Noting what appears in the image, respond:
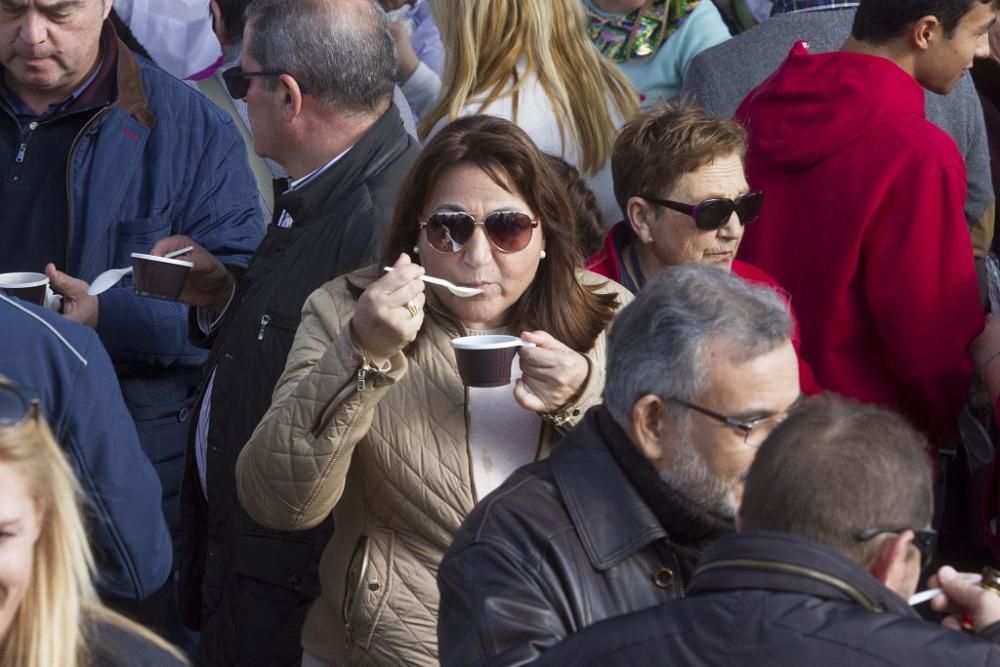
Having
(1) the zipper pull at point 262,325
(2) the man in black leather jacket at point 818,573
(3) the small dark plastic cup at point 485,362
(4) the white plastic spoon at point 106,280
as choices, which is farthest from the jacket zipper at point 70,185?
(2) the man in black leather jacket at point 818,573

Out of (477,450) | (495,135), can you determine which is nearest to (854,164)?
(495,135)

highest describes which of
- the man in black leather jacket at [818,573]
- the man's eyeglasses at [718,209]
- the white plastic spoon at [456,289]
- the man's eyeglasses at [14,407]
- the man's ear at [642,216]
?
the man's eyeglasses at [14,407]

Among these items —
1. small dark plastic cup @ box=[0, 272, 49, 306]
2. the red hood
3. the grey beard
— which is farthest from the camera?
the red hood

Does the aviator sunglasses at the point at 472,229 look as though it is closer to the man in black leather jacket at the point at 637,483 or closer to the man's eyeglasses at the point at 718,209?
the man in black leather jacket at the point at 637,483

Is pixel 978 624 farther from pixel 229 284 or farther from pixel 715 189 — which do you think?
pixel 229 284

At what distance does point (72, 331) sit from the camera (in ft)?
9.46

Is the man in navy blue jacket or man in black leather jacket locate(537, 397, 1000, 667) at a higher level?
man in black leather jacket locate(537, 397, 1000, 667)

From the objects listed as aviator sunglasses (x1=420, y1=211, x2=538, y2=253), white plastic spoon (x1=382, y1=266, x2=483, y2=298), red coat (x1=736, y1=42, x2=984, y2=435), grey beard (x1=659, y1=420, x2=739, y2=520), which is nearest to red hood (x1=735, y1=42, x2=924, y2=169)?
red coat (x1=736, y1=42, x2=984, y2=435)

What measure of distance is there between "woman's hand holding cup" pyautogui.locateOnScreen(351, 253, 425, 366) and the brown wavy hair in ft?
1.19

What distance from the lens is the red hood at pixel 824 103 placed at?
4.28 meters

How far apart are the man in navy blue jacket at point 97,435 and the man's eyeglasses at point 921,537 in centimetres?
137

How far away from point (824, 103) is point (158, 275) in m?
1.90

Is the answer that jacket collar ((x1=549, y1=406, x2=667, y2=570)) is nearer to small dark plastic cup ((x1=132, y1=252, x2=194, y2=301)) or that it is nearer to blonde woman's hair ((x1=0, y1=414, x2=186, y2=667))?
blonde woman's hair ((x1=0, y1=414, x2=186, y2=667))

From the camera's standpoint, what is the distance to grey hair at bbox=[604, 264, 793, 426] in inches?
109
